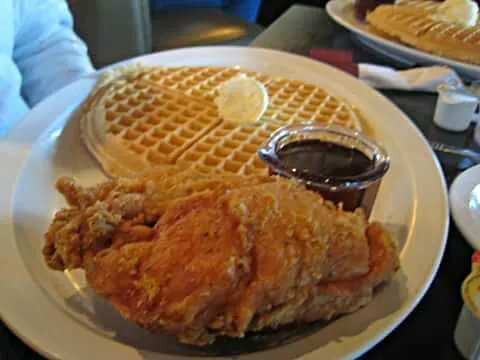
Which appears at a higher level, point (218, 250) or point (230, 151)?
point (218, 250)

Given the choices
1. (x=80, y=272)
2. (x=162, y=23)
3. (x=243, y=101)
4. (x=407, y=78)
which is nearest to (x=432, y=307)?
(x=80, y=272)

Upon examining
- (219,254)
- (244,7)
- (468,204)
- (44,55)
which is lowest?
(244,7)

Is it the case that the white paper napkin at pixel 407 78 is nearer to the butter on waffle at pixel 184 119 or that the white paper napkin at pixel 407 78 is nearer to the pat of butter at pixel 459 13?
the butter on waffle at pixel 184 119

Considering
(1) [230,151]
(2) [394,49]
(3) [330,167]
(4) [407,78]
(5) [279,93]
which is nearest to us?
(3) [330,167]

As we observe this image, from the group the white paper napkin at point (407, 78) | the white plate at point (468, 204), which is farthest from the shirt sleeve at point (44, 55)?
the white plate at point (468, 204)

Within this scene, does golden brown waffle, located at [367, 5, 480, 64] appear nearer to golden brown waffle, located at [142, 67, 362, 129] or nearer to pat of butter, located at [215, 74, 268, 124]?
golden brown waffle, located at [142, 67, 362, 129]

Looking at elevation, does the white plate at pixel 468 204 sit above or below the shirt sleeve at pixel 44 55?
above

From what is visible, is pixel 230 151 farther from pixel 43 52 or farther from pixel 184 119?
pixel 43 52
